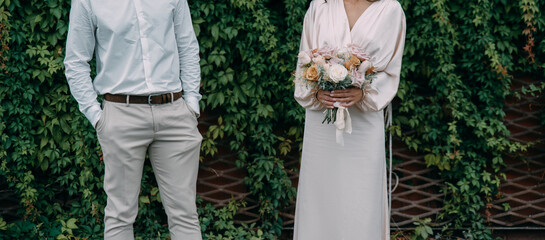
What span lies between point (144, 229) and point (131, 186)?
136 centimetres

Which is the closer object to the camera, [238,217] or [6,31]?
[6,31]

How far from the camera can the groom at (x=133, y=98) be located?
3195 millimetres

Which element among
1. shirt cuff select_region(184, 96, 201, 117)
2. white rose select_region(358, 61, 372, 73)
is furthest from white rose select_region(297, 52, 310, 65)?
shirt cuff select_region(184, 96, 201, 117)

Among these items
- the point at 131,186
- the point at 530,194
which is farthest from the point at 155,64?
the point at 530,194

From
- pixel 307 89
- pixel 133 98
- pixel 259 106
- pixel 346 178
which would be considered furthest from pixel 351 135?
pixel 133 98

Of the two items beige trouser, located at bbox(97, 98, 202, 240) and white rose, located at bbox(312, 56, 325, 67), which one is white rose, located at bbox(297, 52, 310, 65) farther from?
beige trouser, located at bbox(97, 98, 202, 240)

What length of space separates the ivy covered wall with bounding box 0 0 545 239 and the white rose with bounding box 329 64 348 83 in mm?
1393

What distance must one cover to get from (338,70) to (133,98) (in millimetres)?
1100

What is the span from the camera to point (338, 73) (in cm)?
306

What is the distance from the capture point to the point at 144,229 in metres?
4.57

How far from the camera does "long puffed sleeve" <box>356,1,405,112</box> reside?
335cm

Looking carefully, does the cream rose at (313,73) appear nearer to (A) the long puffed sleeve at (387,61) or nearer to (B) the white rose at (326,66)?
(B) the white rose at (326,66)

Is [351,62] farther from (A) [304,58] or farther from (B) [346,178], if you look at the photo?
(B) [346,178]

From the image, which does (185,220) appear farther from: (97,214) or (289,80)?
(289,80)
